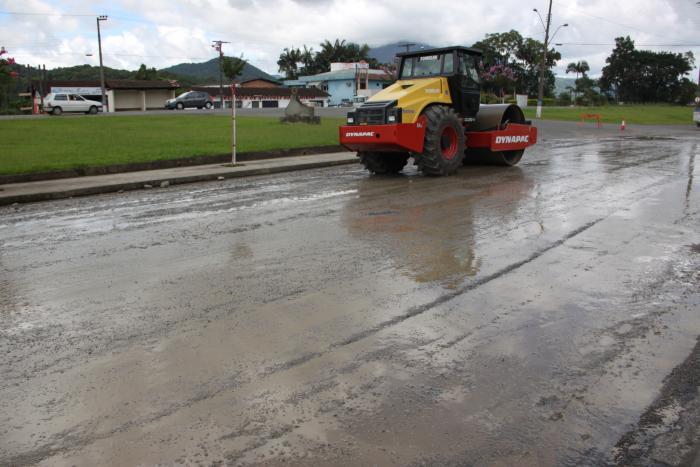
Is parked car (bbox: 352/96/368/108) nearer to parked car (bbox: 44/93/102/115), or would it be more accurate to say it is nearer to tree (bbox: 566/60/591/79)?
parked car (bbox: 44/93/102/115)

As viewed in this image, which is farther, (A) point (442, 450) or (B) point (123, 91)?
(B) point (123, 91)

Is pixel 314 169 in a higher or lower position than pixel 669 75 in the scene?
lower

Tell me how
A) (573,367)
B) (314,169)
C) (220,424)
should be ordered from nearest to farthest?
(220,424), (573,367), (314,169)

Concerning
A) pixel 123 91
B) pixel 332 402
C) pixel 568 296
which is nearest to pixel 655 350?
pixel 568 296

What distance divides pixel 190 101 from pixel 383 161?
1762 inches

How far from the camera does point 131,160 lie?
15078mm

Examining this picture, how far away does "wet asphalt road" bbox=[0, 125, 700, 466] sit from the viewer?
315cm

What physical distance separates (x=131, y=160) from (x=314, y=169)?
4496mm

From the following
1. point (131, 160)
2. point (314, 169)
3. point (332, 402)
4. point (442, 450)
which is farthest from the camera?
point (314, 169)

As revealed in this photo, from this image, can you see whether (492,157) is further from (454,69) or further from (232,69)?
(232,69)

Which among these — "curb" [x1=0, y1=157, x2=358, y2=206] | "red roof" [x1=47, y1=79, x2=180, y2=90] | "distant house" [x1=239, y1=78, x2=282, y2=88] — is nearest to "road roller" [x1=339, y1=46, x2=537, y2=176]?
"curb" [x1=0, y1=157, x2=358, y2=206]

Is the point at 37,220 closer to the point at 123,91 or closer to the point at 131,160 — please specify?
the point at 131,160

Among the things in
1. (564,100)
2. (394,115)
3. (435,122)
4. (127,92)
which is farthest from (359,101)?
(564,100)

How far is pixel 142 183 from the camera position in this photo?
1271cm
